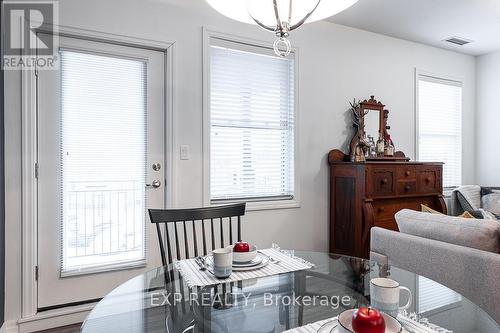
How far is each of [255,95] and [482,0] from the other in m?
2.19

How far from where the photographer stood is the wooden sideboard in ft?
9.80

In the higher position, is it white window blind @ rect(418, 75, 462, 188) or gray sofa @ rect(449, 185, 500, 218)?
white window blind @ rect(418, 75, 462, 188)

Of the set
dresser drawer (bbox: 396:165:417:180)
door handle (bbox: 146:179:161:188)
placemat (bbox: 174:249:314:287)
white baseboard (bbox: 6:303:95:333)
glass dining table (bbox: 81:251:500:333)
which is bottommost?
white baseboard (bbox: 6:303:95:333)

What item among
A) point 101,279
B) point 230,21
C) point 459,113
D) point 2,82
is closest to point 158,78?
point 230,21

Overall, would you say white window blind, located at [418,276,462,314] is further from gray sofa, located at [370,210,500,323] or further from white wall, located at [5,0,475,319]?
white wall, located at [5,0,475,319]

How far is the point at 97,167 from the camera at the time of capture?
2490mm

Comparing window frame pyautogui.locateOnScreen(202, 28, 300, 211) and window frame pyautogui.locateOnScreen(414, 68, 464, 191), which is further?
window frame pyautogui.locateOnScreen(414, 68, 464, 191)

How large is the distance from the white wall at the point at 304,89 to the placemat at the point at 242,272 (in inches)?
49.7

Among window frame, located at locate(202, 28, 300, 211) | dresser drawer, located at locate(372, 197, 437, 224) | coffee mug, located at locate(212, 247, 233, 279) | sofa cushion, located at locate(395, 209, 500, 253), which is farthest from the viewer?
dresser drawer, located at locate(372, 197, 437, 224)

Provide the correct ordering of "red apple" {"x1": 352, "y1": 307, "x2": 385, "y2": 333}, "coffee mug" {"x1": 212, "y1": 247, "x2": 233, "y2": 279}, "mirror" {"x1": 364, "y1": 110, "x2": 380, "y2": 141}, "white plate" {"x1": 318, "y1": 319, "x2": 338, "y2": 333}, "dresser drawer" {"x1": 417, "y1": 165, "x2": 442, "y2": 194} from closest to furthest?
"red apple" {"x1": 352, "y1": 307, "x2": 385, "y2": 333}, "white plate" {"x1": 318, "y1": 319, "x2": 338, "y2": 333}, "coffee mug" {"x1": 212, "y1": 247, "x2": 233, "y2": 279}, "dresser drawer" {"x1": 417, "y1": 165, "x2": 442, "y2": 194}, "mirror" {"x1": 364, "y1": 110, "x2": 380, "y2": 141}

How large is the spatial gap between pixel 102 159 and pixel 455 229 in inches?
94.3

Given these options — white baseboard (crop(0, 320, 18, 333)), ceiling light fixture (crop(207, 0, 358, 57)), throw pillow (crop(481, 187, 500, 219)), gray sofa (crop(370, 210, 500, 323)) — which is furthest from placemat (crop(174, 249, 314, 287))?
throw pillow (crop(481, 187, 500, 219))

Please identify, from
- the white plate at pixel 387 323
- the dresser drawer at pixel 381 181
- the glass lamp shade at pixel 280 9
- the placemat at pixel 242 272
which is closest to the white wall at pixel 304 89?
the dresser drawer at pixel 381 181

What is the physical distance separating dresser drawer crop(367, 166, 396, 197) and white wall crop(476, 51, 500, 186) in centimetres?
215
